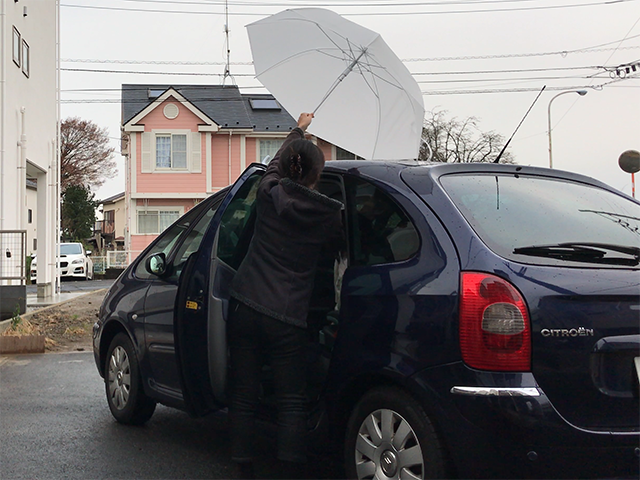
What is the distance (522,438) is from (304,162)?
5.88 feet

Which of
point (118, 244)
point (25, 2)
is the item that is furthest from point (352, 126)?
point (118, 244)

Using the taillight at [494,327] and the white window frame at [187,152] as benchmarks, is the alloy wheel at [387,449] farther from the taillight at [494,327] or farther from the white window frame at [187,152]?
the white window frame at [187,152]

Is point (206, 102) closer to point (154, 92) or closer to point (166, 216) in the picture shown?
point (154, 92)

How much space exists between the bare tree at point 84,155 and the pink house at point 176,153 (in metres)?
21.1

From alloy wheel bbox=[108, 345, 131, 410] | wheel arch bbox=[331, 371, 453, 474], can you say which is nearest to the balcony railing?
alloy wheel bbox=[108, 345, 131, 410]

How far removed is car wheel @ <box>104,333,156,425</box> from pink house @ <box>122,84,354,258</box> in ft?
97.7

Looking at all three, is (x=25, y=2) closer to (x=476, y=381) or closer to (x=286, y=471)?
(x=286, y=471)

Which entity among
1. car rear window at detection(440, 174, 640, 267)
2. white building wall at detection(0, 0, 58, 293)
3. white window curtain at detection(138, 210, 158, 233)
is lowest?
car rear window at detection(440, 174, 640, 267)

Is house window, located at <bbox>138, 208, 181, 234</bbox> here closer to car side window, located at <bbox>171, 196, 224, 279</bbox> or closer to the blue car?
car side window, located at <bbox>171, 196, 224, 279</bbox>

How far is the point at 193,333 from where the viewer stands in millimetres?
4379

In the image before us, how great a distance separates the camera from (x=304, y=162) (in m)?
3.90

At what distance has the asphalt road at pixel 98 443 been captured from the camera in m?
4.56

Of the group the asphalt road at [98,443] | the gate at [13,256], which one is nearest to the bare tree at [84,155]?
the gate at [13,256]

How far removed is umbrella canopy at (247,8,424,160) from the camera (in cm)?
498
